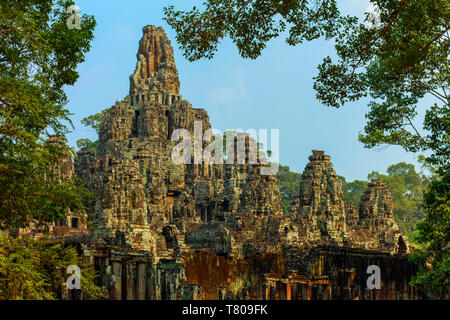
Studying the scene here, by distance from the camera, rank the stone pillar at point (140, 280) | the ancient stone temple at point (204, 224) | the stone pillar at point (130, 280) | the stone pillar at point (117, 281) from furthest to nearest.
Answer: the ancient stone temple at point (204, 224) → the stone pillar at point (140, 280) → the stone pillar at point (130, 280) → the stone pillar at point (117, 281)

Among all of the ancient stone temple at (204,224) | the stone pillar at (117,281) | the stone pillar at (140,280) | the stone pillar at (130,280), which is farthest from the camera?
the ancient stone temple at (204,224)

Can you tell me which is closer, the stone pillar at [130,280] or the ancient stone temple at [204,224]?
the stone pillar at [130,280]

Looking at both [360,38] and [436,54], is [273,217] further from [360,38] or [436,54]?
[360,38]

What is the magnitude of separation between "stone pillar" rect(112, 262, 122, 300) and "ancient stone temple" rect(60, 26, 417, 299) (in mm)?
55

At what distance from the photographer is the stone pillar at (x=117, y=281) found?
22.4 meters

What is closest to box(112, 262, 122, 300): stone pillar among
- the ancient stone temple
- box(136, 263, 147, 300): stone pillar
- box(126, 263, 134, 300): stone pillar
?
the ancient stone temple

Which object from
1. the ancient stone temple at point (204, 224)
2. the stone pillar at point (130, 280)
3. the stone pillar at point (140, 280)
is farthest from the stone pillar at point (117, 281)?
the stone pillar at point (140, 280)

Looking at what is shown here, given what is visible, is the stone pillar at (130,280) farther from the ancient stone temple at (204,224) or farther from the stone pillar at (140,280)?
the stone pillar at (140,280)

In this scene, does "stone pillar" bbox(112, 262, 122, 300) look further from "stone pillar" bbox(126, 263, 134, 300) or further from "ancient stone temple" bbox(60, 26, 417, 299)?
"stone pillar" bbox(126, 263, 134, 300)

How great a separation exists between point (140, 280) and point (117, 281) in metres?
1.45

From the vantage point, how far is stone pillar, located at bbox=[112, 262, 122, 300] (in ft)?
73.5

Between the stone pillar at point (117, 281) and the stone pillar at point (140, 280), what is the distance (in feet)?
3.15

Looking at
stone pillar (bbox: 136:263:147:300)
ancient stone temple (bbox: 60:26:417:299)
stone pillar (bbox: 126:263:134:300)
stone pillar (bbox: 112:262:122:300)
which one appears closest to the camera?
stone pillar (bbox: 112:262:122:300)
